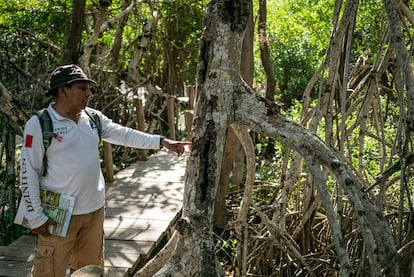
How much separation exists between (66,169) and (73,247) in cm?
50

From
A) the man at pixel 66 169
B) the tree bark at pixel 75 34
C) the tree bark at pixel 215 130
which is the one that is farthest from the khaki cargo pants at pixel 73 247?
the tree bark at pixel 75 34

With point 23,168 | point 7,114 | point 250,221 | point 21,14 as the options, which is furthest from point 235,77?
point 21,14

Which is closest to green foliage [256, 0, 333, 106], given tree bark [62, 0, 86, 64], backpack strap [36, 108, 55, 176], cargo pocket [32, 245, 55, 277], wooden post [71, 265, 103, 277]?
tree bark [62, 0, 86, 64]

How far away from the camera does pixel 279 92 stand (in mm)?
12133

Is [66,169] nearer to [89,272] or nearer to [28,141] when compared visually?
[28,141]

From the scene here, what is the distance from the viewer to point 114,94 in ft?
28.0

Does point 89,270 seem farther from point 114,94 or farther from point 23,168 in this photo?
point 114,94

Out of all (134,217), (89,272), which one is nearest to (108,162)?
Answer: (134,217)

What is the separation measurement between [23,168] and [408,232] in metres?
1.71

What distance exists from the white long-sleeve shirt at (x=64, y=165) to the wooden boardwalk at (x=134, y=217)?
3.41 feet

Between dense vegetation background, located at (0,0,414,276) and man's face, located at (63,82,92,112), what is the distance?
1.17m

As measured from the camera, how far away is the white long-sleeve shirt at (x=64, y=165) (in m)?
2.45

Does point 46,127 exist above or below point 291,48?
below

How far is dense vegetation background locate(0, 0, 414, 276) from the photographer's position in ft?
8.86
